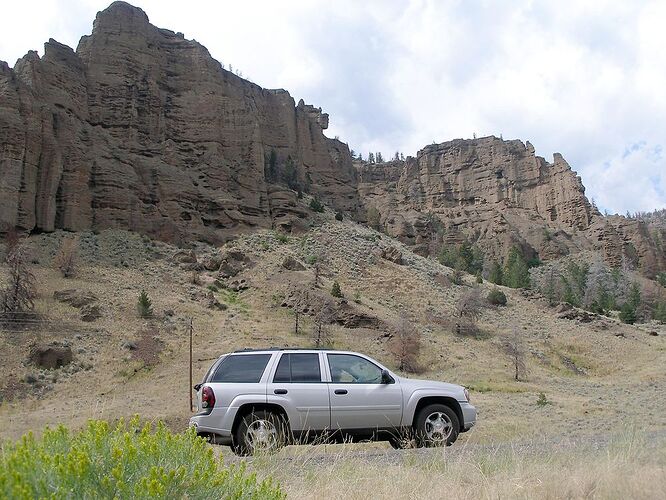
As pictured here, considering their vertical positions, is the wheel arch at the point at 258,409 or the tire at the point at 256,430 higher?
the wheel arch at the point at 258,409

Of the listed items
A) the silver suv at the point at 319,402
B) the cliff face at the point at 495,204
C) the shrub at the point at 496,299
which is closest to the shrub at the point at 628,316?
the shrub at the point at 496,299

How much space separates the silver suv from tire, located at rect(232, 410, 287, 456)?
1 cm

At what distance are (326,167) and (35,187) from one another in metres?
50.7

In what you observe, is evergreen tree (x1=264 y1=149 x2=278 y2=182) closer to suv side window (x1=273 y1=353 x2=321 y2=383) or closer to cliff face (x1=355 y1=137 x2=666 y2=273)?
cliff face (x1=355 y1=137 x2=666 y2=273)

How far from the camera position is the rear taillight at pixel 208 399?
26.8 feet

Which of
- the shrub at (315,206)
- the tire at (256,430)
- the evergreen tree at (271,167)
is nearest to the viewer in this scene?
the tire at (256,430)

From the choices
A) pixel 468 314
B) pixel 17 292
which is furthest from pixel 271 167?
pixel 17 292

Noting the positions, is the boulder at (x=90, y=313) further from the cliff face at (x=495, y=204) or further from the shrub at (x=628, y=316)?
the cliff face at (x=495, y=204)

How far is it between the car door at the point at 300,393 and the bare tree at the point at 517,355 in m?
30.0

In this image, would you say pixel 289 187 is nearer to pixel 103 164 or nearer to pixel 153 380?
pixel 103 164

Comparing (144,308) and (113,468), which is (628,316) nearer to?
(144,308)

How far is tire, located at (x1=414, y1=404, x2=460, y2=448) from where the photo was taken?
8711 mm

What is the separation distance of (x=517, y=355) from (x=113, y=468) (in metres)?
37.3

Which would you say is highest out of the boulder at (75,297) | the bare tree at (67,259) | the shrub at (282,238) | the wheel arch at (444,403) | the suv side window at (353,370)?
the shrub at (282,238)
